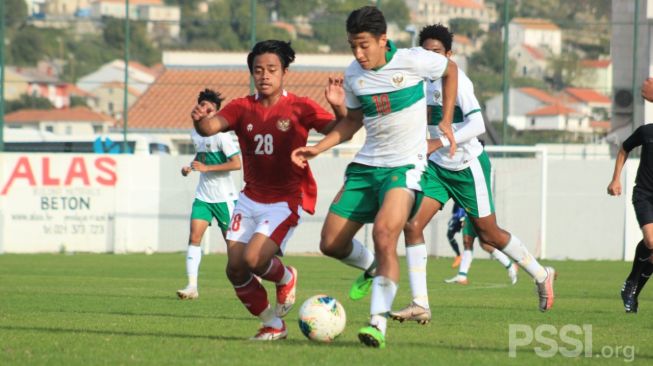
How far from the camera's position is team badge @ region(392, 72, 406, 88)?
29.1 ft

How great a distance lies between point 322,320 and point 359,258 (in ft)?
4.42

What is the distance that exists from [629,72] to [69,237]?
13707 mm

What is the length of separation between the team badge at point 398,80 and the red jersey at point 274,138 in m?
0.73

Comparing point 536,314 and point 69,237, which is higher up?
point 536,314

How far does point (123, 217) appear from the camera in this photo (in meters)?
27.6

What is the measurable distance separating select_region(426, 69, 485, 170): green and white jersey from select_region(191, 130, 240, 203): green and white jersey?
480 cm

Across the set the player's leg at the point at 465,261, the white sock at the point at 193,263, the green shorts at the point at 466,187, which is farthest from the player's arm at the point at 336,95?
the player's leg at the point at 465,261

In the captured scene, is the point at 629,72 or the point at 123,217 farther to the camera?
the point at 629,72

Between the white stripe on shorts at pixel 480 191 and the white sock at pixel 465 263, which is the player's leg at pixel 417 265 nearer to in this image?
the white stripe on shorts at pixel 480 191

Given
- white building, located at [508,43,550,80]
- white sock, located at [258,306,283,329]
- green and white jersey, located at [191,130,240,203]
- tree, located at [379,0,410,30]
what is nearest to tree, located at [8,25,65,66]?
tree, located at [379,0,410,30]

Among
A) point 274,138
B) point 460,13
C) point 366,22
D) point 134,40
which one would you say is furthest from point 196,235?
point 460,13

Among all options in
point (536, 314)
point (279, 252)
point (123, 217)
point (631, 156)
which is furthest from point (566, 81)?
point (279, 252)

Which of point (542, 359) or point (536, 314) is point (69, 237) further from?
point (542, 359)

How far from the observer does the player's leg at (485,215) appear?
10703mm
